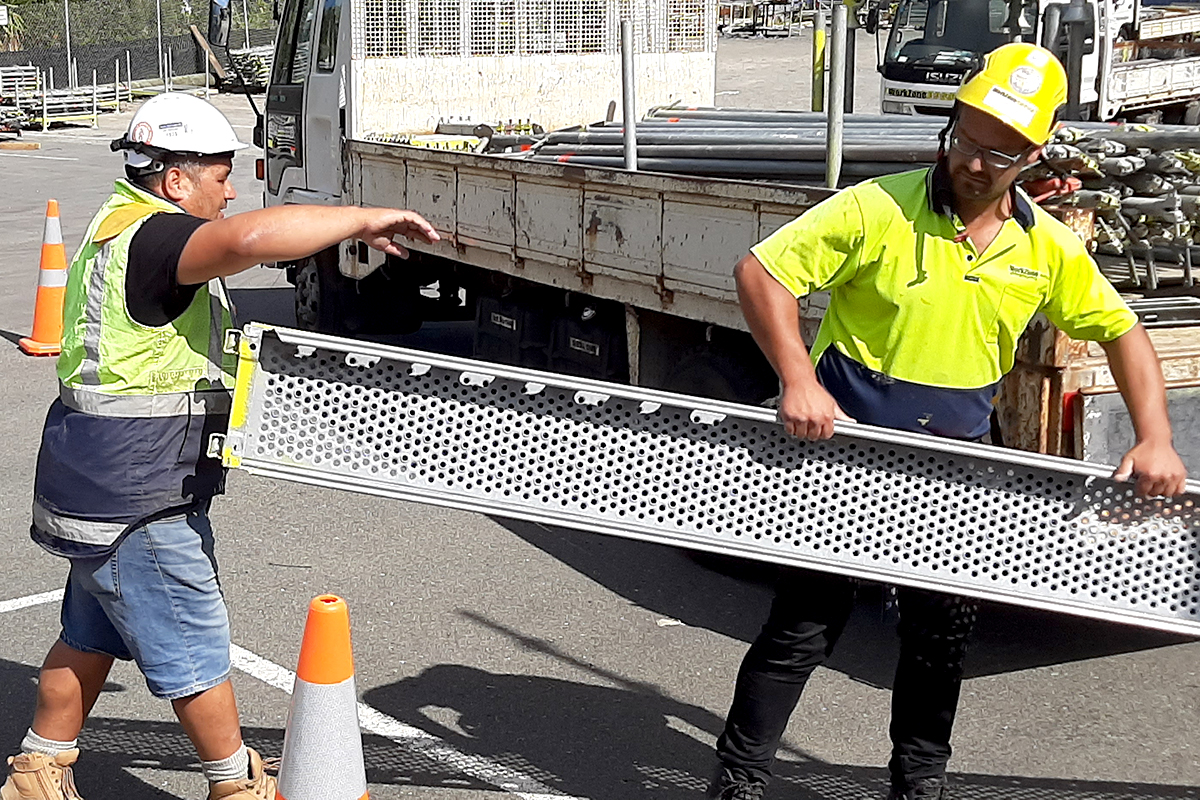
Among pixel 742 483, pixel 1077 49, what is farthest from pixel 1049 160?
pixel 1077 49

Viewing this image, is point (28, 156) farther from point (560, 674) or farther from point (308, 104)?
point (560, 674)

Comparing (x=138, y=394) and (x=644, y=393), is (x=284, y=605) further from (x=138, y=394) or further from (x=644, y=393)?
(x=644, y=393)

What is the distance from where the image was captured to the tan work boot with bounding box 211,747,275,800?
145 inches

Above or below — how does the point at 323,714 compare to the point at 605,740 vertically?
above

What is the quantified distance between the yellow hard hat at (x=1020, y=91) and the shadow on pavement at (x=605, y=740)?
1942mm

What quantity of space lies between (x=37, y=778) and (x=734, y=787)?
173cm

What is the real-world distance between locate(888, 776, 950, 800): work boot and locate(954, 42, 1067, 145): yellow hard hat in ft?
5.35

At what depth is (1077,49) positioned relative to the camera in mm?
13516

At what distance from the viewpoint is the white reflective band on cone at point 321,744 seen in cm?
326

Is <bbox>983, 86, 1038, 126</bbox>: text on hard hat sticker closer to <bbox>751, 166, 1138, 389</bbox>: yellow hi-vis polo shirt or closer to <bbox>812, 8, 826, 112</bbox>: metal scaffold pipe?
<bbox>751, 166, 1138, 389</bbox>: yellow hi-vis polo shirt

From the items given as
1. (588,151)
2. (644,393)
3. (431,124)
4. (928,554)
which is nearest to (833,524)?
(928,554)

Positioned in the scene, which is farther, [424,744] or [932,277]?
[424,744]

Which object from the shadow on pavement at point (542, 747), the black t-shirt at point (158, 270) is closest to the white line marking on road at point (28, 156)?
the shadow on pavement at point (542, 747)

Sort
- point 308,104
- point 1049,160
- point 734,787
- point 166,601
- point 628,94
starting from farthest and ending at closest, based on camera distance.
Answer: point 308,104 < point 628,94 < point 1049,160 < point 734,787 < point 166,601
